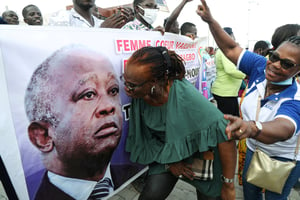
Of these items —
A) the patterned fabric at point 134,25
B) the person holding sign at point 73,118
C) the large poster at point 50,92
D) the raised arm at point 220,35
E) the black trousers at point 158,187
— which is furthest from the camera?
the patterned fabric at point 134,25

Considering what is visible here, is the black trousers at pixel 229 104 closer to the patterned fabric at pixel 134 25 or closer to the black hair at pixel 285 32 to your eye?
the black hair at pixel 285 32

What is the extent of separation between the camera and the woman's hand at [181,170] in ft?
5.05

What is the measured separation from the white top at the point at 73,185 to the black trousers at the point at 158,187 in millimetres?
400

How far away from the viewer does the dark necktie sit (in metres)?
1.57

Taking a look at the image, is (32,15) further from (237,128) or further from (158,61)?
(237,128)

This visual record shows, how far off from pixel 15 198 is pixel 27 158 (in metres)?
0.23

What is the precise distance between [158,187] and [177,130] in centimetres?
48

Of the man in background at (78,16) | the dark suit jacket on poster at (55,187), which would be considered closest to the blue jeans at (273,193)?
the dark suit jacket on poster at (55,187)

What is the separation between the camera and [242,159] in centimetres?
229

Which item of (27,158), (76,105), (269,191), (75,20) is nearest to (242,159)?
(269,191)

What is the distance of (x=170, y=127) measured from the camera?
143 centimetres

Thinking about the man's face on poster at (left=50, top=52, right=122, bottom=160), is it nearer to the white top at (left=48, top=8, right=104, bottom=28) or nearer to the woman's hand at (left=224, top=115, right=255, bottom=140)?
the woman's hand at (left=224, top=115, right=255, bottom=140)

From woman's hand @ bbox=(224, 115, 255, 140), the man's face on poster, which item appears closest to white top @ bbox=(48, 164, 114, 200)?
the man's face on poster

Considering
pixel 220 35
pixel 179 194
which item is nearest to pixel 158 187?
pixel 179 194
